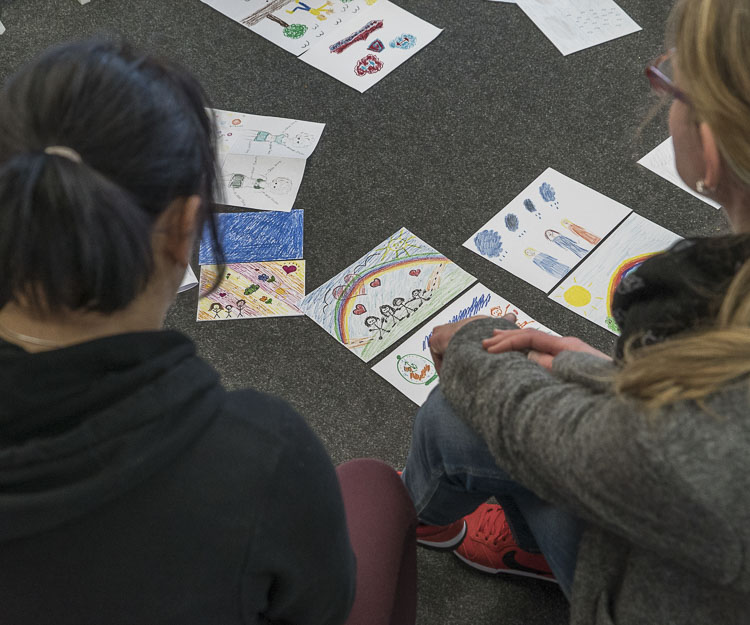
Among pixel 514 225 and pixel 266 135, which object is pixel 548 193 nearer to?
pixel 514 225

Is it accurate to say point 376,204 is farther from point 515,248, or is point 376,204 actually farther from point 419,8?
point 419,8

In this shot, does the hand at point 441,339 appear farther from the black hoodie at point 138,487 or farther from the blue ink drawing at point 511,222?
the blue ink drawing at point 511,222

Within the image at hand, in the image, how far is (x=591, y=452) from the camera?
2.05 ft

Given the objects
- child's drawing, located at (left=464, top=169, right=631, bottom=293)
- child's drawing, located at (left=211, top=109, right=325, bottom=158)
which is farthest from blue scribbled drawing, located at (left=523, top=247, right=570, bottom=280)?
child's drawing, located at (left=211, top=109, right=325, bottom=158)

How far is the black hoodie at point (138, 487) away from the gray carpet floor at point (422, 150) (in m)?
0.66

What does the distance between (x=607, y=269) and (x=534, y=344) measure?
1.86 feet

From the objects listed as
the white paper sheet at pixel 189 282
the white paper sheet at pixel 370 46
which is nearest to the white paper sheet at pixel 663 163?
the white paper sheet at pixel 370 46

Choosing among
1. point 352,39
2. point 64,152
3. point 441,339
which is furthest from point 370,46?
point 64,152

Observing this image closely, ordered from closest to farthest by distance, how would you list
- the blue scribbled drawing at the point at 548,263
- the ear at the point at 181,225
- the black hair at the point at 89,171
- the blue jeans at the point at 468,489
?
the black hair at the point at 89,171 → the ear at the point at 181,225 → the blue jeans at the point at 468,489 → the blue scribbled drawing at the point at 548,263

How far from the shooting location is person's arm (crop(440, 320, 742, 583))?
0.56 m

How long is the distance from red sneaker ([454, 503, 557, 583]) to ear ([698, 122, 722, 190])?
0.65 meters

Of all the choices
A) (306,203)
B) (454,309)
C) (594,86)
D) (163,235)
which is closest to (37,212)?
(163,235)

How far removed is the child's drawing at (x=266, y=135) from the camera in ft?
5.46

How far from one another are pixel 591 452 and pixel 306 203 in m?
1.08
